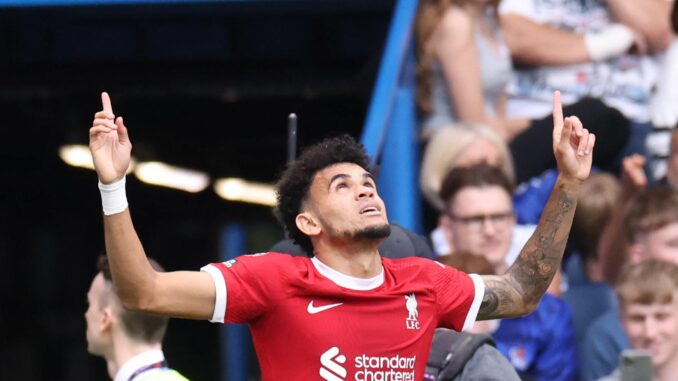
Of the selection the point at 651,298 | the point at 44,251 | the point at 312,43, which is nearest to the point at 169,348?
the point at 44,251

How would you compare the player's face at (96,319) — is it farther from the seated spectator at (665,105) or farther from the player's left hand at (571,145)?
the seated spectator at (665,105)

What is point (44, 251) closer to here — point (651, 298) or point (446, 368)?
point (651, 298)

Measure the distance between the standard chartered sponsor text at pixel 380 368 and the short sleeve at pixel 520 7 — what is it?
3542 millimetres

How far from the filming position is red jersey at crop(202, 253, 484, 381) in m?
4.08

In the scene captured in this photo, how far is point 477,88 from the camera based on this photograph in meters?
6.96

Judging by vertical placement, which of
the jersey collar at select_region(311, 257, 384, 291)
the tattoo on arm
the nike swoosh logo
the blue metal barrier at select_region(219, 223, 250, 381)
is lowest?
the blue metal barrier at select_region(219, 223, 250, 381)

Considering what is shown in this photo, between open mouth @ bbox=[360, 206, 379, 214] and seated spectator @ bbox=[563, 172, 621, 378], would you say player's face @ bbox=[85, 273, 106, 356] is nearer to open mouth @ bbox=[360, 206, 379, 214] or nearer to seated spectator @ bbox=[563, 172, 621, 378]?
open mouth @ bbox=[360, 206, 379, 214]

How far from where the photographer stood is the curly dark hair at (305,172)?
4.41 metres

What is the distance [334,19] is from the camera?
31.9 ft

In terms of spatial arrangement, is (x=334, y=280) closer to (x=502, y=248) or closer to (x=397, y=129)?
(x=502, y=248)

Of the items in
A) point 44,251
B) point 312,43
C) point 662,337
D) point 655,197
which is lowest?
point 44,251

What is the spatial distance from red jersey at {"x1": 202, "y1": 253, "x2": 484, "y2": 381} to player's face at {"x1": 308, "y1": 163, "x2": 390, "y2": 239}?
13 cm

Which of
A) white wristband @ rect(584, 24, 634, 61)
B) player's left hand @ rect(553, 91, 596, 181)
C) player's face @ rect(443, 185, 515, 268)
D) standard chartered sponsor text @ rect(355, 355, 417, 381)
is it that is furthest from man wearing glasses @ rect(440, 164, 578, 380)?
standard chartered sponsor text @ rect(355, 355, 417, 381)

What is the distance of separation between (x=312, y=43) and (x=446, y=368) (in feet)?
18.1
